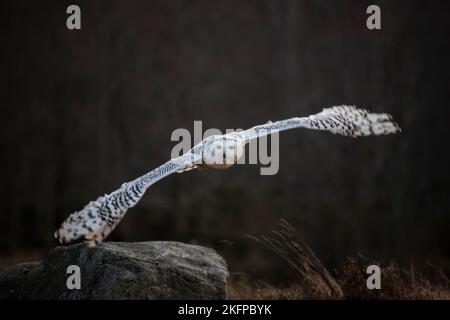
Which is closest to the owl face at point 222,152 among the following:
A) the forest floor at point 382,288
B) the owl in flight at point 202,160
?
the owl in flight at point 202,160

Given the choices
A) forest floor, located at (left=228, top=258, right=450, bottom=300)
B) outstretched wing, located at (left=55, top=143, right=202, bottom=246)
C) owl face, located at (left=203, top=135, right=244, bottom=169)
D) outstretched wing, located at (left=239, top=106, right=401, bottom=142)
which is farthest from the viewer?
outstretched wing, located at (left=239, top=106, right=401, bottom=142)

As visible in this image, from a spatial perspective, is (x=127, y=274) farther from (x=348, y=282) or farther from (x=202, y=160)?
(x=348, y=282)

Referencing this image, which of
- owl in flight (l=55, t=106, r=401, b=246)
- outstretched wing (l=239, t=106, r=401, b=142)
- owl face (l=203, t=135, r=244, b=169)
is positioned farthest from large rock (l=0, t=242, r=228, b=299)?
outstretched wing (l=239, t=106, r=401, b=142)

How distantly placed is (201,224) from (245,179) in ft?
6.87

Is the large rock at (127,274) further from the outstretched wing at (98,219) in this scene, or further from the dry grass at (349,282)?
the dry grass at (349,282)

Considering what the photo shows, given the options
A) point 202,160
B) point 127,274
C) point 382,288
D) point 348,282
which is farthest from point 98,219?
point 382,288

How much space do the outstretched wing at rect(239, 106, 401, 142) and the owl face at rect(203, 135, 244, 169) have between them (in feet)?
0.87

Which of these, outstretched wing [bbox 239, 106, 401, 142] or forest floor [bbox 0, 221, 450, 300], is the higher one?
outstretched wing [bbox 239, 106, 401, 142]

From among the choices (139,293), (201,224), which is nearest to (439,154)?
(201,224)

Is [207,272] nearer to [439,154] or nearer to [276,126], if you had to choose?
[276,126]

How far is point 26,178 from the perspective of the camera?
1523 cm

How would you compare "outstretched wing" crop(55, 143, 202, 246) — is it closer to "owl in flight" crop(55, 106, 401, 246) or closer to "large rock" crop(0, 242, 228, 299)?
"owl in flight" crop(55, 106, 401, 246)

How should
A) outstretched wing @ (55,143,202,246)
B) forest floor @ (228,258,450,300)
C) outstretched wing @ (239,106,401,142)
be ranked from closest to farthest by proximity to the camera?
outstretched wing @ (55,143,202,246), forest floor @ (228,258,450,300), outstretched wing @ (239,106,401,142)

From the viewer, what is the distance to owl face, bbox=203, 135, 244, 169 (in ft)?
18.8
